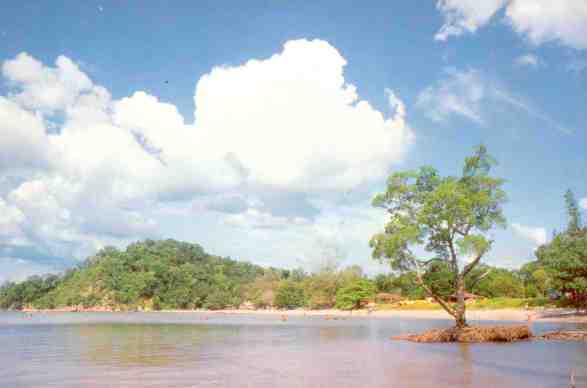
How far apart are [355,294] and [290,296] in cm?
3866

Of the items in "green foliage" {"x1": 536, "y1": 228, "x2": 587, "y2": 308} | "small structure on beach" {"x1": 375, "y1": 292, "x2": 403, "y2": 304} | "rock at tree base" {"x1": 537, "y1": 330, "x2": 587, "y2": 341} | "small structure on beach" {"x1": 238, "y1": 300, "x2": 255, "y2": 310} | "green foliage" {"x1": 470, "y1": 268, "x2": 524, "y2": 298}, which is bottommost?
"small structure on beach" {"x1": 238, "y1": 300, "x2": 255, "y2": 310}

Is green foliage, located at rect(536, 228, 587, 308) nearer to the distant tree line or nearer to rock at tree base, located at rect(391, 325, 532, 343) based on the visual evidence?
the distant tree line

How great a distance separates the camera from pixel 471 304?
96.6 metres

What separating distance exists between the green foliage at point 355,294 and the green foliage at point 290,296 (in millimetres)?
30805

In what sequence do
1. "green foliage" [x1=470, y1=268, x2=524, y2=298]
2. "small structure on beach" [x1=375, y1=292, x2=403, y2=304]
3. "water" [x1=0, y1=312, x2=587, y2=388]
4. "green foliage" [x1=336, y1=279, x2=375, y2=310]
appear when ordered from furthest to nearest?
"small structure on beach" [x1=375, y1=292, x2=403, y2=304] → "green foliage" [x1=336, y1=279, x2=375, y2=310] → "green foliage" [x1=470, y1=268, x2=524, y2=298] → "water" [x1=0, y1=312, x2=587, y2=388]

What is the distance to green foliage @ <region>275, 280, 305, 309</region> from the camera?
156m

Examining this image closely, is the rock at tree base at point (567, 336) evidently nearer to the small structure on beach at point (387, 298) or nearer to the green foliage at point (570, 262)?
the green foliage at point (570, 262)

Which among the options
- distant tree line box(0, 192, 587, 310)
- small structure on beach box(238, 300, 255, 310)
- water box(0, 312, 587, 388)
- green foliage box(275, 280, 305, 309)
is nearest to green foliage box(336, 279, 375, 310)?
distant tree line box(0, 192, 587, 310)

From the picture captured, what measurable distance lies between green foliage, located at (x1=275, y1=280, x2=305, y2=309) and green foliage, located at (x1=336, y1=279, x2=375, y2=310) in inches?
1213

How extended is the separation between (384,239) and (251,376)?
21.0 meters

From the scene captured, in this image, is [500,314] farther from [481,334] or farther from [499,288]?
[481,334]

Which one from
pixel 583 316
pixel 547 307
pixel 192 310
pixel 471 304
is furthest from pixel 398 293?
pixel 192 310

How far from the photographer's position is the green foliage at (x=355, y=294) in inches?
4749

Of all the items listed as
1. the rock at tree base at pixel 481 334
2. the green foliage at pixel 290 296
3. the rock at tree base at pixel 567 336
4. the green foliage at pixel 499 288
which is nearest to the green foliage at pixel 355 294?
the green foliage at pixel 499 288
